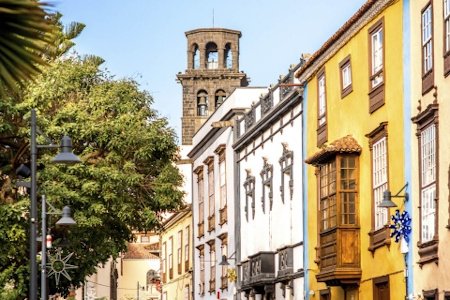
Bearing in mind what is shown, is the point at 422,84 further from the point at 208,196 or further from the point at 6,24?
the point at 208,196

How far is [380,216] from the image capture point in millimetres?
25688

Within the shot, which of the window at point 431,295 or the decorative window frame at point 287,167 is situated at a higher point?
the decorative window frame at point 287,167

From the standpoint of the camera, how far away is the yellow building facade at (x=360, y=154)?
80.6ft

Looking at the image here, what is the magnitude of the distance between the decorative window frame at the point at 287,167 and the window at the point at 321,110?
3.67m

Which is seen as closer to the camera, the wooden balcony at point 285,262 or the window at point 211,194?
the wooden balcony at point 285,262

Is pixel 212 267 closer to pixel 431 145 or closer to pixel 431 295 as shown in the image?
pixel 431 295

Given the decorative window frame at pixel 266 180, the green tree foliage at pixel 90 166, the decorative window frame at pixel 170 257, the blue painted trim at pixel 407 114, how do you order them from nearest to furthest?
the blue painted trim at pixel 407 114, the green tree foliage at pixel 90 166, the decorative window frame at pixel 266 180, the decorative window frame at pixel 170 257

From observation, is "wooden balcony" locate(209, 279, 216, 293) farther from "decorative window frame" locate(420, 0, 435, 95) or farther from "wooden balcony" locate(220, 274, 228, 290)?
"decorative window frame" locate(420, 0, 435, 95)

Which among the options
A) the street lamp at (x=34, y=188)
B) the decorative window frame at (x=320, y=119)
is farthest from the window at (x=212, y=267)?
the street lamp at (x=34, y=188)

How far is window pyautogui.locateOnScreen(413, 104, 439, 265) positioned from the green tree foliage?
1597 centimetres

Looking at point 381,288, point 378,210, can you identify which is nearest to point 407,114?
point 378,210

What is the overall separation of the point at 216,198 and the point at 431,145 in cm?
2826

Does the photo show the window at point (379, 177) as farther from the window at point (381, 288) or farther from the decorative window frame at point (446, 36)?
the decorative window frame at point (446, 36)

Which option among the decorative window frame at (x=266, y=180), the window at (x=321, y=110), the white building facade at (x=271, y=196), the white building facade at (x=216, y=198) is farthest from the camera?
the white building facade at (x=216, y=198)
